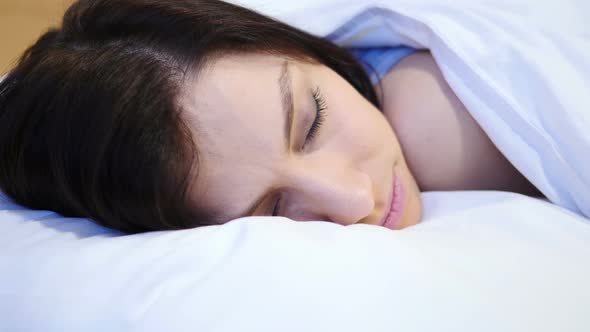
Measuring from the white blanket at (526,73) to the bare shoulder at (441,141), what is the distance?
51 mm

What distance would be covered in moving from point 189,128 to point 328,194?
0.19 metres

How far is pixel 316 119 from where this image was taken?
665 millimetres

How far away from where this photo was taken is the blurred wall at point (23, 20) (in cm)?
134

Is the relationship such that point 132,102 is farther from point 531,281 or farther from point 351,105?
point 531,281

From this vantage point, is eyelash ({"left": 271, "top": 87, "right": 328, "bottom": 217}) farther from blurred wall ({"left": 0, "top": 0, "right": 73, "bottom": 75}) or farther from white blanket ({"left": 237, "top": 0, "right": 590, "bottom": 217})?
blurred wall ({"left": 0, "top": 0, "right": 73, "bottom": 75})

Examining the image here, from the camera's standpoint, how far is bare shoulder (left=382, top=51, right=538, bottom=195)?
777mm

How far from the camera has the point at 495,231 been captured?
0.56 metres

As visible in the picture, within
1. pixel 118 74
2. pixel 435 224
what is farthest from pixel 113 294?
pixel 435 224

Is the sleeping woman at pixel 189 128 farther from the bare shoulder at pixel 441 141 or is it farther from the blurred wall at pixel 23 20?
the blurred wall at pixel 23 20

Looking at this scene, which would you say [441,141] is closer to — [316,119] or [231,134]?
[316,119]

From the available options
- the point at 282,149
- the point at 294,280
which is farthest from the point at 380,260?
the point at 282,149

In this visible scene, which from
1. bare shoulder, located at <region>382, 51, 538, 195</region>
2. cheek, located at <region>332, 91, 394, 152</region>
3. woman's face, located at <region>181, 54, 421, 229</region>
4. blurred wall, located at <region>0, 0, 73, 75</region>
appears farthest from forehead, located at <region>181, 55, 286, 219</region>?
blurred wall, located at <region>0, 0, 73, 75</region>

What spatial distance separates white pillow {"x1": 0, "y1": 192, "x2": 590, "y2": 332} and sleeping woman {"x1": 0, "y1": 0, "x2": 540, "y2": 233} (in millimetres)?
84

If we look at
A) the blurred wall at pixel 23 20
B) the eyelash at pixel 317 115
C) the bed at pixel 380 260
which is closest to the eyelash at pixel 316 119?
the eyelash at pixel 317 115
